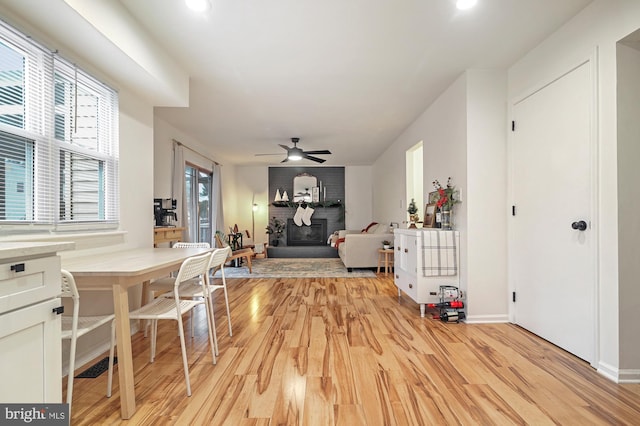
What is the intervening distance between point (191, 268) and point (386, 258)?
3.96 m

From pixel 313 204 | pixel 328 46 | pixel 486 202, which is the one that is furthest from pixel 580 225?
pixel 313 204

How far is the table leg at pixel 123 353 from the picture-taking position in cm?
150

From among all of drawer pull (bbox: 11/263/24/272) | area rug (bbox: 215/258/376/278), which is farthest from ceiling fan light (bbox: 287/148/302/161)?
drawer pull (bbox: 11/263/24/272)

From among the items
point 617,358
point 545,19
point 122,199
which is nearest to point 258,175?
point 122,199

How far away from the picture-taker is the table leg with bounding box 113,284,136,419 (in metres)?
1.50

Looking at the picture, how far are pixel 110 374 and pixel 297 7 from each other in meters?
2.60

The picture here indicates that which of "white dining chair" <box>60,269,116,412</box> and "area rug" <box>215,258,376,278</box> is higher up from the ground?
"white dining chair" <box>60,269,116,412</box>

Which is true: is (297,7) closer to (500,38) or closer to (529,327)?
(500,38)

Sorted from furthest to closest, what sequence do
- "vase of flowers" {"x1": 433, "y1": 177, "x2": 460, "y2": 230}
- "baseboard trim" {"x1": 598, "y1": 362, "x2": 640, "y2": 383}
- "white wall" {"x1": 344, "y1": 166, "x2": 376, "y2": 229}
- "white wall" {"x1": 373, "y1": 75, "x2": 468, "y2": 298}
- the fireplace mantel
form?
"white wall" {"x1": 344, "y1": 166, "x2": 376, "y2": 229} < the fireplace mantel < "vase of flowers" {"x1": 433, "y1": 177, "x2": 460, "y2": 230} < "white wall" {"x1": 373, "y1": 75, "x2": 468, "y2": 298} < "baseboard trim" {"x1": 598, "y1": 362, "x2": 640, "y2": 383}

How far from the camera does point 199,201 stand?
6195 mm

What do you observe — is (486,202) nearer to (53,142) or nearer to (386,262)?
(386,262)

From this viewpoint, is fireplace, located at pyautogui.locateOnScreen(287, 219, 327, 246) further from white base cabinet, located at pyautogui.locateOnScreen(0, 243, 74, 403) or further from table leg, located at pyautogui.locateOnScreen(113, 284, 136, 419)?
white base cabinet, located at pyautogui.locateOnScreen(0, 243, 74, 403)

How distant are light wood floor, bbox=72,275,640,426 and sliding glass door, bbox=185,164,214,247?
10.7 feet

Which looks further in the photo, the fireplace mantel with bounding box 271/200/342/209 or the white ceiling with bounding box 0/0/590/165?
the fireplace mantel with bounding box 271/200/342/209
